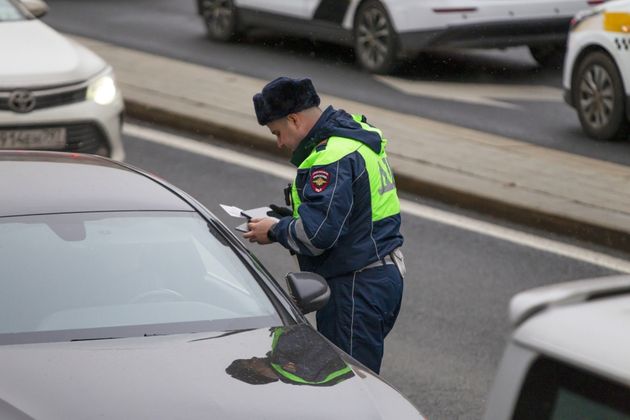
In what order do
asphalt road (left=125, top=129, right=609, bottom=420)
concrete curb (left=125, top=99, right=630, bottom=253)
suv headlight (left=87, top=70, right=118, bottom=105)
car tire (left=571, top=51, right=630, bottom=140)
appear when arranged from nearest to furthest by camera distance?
1. asphalt road (left=125, top=129, right=609, bottom=420)
2. concrete curb (left=125, top=99, right=630, bottom=253)
3. suv headlight (left=87, top=70, right=118, bottom=105)
4. car tire (left=571, top=51, right=630, bottom=140)

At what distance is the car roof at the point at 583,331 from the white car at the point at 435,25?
40.6 ft

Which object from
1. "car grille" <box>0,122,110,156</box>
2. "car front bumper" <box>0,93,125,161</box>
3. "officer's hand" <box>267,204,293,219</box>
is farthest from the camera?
"car grille" <box>0,122,110,156</box>

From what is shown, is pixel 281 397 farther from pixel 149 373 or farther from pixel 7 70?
pixel 7 70

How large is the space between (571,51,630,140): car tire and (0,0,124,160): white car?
4027mm

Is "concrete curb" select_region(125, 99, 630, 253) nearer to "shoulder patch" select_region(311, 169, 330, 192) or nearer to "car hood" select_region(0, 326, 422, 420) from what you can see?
"shoulder patch" select_region(311, 169, 330, 192)

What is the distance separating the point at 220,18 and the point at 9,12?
6.46 metres

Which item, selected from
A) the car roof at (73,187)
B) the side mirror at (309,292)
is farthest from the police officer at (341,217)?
the car roof at (73,187)

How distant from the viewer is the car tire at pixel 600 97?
40.5 feet

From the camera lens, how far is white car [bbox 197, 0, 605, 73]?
49.5ft

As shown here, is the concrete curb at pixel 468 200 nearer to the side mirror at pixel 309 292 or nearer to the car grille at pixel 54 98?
the car grille at pixel 54 98

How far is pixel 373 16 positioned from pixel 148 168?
4.61 m

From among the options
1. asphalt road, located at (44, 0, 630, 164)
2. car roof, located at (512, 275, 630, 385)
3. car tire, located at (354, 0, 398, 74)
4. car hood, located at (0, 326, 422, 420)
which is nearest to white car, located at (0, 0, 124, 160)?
asphalt road, located at (44, 0, 630, 164)

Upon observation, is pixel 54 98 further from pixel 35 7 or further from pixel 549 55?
pixel 549 55

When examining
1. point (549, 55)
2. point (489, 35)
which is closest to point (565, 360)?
point (489, 35)
